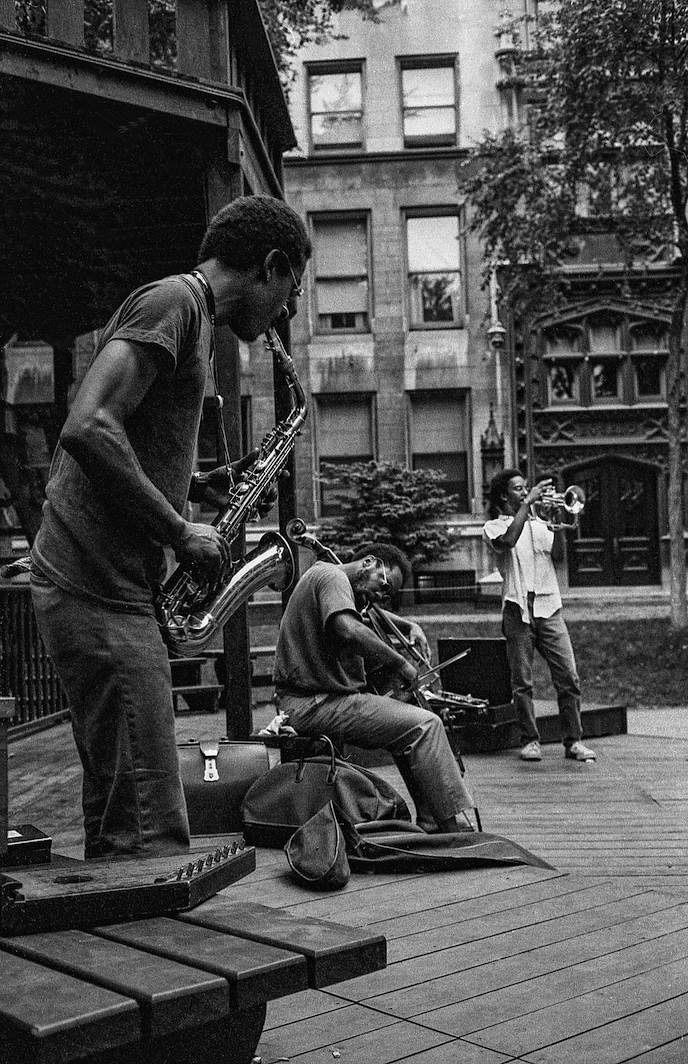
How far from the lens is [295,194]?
26.0 m

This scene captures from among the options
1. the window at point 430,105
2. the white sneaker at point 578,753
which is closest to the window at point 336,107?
the window at point 430,105

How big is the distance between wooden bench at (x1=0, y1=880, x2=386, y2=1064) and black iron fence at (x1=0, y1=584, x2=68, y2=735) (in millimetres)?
6080

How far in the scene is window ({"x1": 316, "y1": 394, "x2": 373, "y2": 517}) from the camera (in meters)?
25.7

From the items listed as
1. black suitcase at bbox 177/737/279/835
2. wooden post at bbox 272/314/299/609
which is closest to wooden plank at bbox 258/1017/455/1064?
black suitcase at bbox 177/737/279/835

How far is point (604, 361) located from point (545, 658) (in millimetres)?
19113

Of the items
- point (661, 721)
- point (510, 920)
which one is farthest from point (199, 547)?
point (661, 721)

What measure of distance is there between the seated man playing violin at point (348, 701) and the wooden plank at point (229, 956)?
320 cm

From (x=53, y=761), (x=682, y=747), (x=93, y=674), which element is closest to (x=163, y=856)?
(x=93, y=674)

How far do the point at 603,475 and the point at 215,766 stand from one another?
21.5 m

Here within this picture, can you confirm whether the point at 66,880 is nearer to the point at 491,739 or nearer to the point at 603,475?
the point at 491,739

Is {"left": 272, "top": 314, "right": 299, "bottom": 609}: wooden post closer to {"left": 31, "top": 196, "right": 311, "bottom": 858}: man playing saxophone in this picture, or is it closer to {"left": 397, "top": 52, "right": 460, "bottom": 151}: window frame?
{"left": 31, "top": 196, "right": 311, "bottom": 858}: man playing saxophone

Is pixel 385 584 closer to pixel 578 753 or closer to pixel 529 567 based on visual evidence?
pixel 529 567

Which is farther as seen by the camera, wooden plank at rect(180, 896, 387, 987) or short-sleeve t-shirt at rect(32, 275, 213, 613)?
short-sleeve t-shirt at rect(32, 275, 213, 613)

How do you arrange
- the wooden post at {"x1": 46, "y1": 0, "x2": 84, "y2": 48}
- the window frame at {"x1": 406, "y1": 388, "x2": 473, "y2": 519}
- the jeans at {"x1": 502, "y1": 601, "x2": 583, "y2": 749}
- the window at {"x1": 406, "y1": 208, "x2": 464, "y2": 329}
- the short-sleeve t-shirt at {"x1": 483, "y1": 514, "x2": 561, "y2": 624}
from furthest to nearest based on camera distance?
1. the window at {"x1": 406, "y1": 208, "x2": 464, "y2": 329}
2. the window frame at {"x1": 406, "y1": 388, "x2": 473, "y2": 519}
3. the short-sleeve t-shirt at {"x1": 483, "y1": 514, "x2": 561, "y2": 624}
4. the jeans at {"x1": 502, "y1": 601, "x2": 583, "y2": 749}
5. the wooden post at {"x1": 46, "y1": 0, "x2": 84, "y2": 48}
